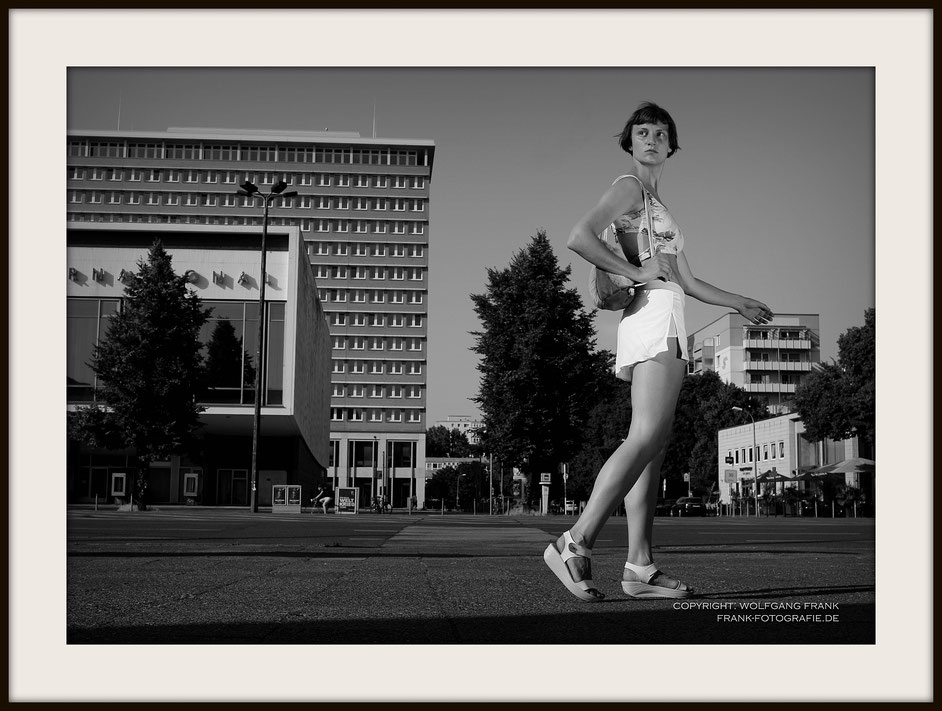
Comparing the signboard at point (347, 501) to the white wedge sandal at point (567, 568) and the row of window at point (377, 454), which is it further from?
the white wedge sandal at point (567, 568)

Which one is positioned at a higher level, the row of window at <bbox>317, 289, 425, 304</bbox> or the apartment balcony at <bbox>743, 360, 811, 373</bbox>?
the row of window at <bbox>317, 289, 425, 304</bbox>

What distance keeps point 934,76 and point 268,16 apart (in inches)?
93.6

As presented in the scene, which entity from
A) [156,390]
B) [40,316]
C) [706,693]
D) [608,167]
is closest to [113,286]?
[40,316]

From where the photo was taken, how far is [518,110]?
3.85 m

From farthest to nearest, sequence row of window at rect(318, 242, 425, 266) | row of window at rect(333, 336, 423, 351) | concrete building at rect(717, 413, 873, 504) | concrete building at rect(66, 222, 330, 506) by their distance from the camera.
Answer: row of window at rect(333, 336, 423, 351) < concrete building at rect(717, 413, 873, 504) < concrete building at rect(66, 222, 330, 506) < row of window at rect(318, 242, 425, 266)

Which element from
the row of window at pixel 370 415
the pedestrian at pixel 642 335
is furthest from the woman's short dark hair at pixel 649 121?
the row of window at pixel 370 415

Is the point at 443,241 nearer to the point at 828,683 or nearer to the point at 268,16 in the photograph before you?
the point at 268,16

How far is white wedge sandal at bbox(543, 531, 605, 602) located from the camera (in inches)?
131

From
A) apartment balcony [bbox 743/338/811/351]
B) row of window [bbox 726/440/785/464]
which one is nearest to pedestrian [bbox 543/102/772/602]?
apartment balcony [bbox 743/338/811/351]

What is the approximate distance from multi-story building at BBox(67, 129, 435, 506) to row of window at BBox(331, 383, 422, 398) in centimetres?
23

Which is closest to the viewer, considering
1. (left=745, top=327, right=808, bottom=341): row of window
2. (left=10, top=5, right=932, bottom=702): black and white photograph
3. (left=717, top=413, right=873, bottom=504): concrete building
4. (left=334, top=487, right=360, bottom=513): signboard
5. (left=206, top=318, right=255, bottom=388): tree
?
(left=10, top=5, right=932, bottom=702): black and white photograph

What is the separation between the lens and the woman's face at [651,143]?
354 centimetres

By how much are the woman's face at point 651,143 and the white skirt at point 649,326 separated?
50 cm

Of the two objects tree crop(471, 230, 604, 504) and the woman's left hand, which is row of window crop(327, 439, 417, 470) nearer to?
tree crop(471, 230, 604, 504)
